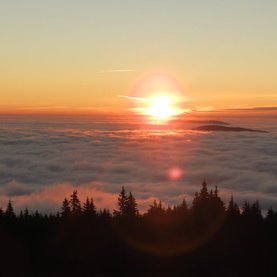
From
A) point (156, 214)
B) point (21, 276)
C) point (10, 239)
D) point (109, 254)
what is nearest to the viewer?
point (21, 276)

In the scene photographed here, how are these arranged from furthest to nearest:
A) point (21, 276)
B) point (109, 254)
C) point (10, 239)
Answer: point (10, 239) < point (109, 254) < point (21, 276)

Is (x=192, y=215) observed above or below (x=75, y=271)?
above

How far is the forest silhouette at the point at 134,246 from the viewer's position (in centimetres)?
4494

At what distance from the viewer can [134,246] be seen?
48.5 meters

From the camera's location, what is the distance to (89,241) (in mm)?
48156

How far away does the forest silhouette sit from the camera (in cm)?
4494

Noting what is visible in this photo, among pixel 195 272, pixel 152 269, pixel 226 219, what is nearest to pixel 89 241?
pixel 152 269

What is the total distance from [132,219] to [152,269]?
1265 centimetres

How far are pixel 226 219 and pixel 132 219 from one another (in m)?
14.0

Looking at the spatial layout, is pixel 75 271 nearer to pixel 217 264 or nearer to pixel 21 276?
pixel 21 276

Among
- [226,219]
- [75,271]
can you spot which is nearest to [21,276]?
[75,271]

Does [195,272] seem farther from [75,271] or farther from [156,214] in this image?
[156,214]

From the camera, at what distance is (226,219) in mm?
58875

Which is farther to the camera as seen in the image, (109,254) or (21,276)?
(109,254)
